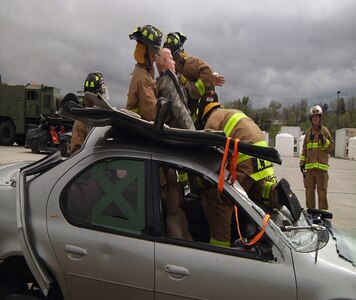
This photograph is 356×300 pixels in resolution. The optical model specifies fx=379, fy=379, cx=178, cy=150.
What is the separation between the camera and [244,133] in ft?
10.2

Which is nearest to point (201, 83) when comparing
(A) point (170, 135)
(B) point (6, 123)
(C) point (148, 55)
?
(C) point (148, 55)

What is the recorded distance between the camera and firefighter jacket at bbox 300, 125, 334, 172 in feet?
22.4

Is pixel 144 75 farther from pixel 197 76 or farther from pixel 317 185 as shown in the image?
pixel 317 185

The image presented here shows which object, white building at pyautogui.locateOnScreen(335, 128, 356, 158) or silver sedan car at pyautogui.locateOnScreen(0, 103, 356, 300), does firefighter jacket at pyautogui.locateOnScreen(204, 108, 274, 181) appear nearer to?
silver sedan car at pyautogui.locateOnScreen(0, 103, 356, 300)

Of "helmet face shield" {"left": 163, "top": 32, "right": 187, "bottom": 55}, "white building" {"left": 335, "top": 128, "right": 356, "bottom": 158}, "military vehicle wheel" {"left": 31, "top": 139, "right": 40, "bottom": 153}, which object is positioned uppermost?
"white building" {"left": 335, "top": 128, "right": 356, "bottom": 158}

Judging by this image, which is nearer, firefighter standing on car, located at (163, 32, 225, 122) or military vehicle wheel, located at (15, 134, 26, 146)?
firefighter standing on car, located at (163, 32, 225, 122)

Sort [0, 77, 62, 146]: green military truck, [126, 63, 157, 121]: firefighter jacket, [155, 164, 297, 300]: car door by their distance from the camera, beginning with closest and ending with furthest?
[155, 164, 297, 300]: car door < [126, 63, 157, 121]: firefighter jacket < [0, 77, 62, 146]: green military truck

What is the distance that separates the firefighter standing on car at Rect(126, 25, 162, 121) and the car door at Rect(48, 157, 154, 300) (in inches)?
38.9

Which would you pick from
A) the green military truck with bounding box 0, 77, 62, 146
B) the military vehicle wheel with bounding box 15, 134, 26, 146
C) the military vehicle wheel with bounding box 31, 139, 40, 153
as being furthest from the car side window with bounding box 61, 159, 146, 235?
the military vehicle wheel with bounding box 15, 134, 26, 146

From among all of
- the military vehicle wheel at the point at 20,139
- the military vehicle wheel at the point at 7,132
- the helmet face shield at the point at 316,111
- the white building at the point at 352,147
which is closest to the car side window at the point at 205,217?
the helmet face shield at the point at 316,111

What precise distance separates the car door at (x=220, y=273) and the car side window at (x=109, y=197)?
0.28 m

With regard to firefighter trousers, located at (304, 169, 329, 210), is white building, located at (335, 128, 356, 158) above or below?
above

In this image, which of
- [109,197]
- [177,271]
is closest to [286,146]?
[109,197]

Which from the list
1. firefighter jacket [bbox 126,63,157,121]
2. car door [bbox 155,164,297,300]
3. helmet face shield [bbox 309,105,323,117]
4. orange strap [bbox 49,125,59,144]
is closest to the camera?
car door [bbox 155,164,297,300]
